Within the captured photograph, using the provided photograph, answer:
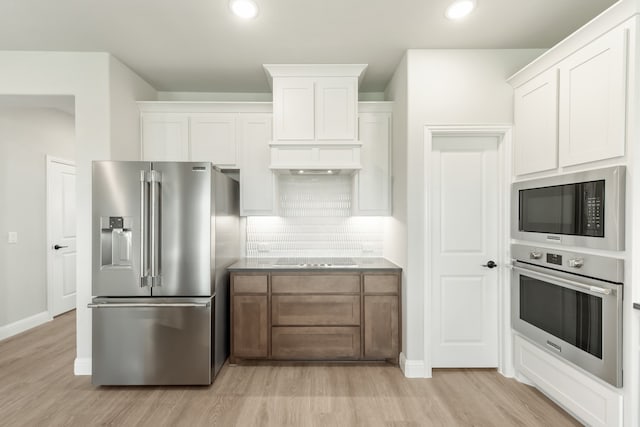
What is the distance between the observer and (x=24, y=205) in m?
4.15

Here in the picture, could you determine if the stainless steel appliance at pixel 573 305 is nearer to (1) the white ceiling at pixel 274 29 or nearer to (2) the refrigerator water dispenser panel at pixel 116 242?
(1) the white ceiling at pixel 274 29

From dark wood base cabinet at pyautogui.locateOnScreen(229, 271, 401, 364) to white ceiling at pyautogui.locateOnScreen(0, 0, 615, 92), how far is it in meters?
1.94

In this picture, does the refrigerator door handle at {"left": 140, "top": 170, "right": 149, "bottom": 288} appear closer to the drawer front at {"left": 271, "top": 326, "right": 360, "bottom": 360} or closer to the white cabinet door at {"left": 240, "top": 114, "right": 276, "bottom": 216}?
the white cabinet door at {"left": 240, "top": 114, "right": 276, "bottom": 216}

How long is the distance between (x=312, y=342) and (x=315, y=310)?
0.93 feet

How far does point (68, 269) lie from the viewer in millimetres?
4812

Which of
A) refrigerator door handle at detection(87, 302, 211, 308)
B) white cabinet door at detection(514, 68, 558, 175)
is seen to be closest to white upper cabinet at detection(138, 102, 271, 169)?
refrigerator door handle at detection(87, 302, 211, 308)

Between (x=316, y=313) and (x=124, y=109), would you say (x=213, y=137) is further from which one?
(x=316, y=313)

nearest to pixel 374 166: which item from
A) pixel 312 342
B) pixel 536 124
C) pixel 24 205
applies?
pixel 536 124

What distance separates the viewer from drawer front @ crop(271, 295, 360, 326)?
308cm

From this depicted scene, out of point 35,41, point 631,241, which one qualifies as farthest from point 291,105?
point 631,241

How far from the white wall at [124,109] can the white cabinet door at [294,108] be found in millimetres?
1399

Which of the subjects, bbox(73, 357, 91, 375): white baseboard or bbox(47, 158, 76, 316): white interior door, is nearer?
bbox(73, 357, 91, 375): white baseboard

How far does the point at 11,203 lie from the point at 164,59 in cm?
269

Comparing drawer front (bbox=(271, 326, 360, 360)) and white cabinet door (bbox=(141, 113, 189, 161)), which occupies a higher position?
white cabinet door (bbox=(141, 113, 189, 161))
